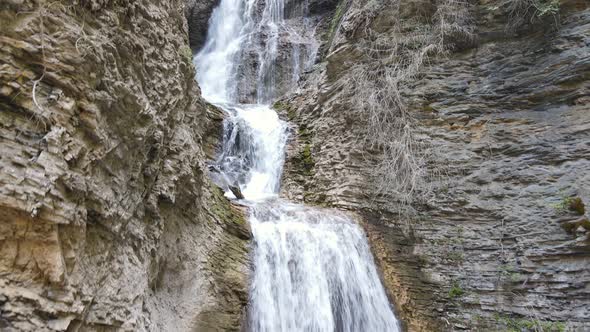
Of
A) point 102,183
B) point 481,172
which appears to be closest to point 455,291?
point 481,172

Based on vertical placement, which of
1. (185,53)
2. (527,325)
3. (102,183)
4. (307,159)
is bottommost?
(527,325)

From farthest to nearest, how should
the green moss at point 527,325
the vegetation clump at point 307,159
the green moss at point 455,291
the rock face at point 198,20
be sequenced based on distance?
the rock face at point 198,20
the vegetation clump at point 307,159
the green moss at point 455,291
the green moss at point 527,325

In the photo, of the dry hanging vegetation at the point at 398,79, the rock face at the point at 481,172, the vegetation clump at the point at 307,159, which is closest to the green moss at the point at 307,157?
the vegetation clump at the point at 307,159

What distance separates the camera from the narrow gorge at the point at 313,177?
265cm

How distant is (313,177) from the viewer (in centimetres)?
772

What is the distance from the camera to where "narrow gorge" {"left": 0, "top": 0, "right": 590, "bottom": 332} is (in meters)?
2.65

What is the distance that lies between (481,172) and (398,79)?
7.72 ft

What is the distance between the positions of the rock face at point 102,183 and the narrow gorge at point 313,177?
0.06 ft

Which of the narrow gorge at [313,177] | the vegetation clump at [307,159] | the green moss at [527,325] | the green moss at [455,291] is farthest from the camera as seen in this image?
the vegetation clump at [307,159]

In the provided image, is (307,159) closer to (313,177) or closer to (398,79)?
(313,177)

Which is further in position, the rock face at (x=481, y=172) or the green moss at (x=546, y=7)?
the green moss at (x=546, y=7)

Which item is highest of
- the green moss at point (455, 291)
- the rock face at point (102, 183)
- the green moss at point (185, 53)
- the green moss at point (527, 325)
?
the green moss at point (185, 53)

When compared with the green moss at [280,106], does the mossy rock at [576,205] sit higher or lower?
lower

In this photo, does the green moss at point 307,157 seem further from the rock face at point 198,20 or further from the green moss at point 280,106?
the rock face at point 198,20
